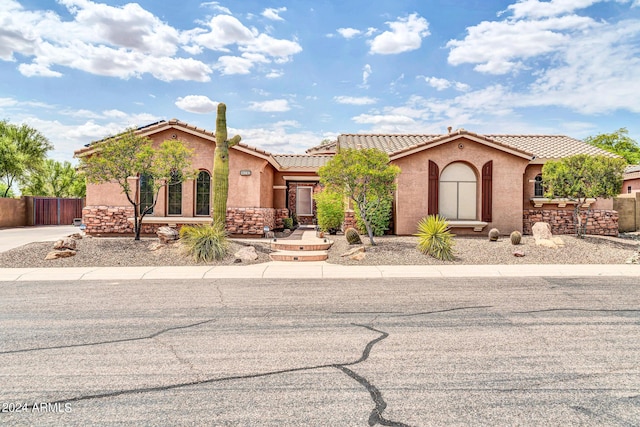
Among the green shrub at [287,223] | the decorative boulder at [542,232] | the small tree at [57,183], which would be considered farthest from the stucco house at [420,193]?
the small tree at [57,183]

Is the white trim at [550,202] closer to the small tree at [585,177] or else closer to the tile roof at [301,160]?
the small tree at [585,177]

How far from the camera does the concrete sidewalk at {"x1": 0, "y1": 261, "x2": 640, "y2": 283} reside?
1024cm

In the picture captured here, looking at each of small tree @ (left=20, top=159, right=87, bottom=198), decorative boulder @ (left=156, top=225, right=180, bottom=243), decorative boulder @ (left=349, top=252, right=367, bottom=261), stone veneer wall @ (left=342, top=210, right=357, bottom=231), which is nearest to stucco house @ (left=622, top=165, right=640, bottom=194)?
stone veneer wall @ (left=342, top=210, right=357, bottom=231)

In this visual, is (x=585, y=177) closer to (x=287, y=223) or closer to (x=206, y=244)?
(x=287, y=223)

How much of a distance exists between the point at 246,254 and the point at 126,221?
776cm

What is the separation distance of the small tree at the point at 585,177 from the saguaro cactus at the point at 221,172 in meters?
13.0

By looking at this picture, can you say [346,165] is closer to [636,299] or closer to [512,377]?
[636,299]

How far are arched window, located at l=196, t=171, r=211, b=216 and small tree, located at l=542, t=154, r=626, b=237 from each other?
14.6m

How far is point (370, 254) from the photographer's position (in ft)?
42.2

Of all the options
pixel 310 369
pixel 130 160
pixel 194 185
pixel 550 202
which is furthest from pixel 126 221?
pixel 550 202

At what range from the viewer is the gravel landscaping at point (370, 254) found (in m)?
12.1

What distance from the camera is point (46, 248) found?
13.1m

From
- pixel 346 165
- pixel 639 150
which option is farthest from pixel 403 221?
pixel 639 150

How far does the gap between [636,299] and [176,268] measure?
11.2m
